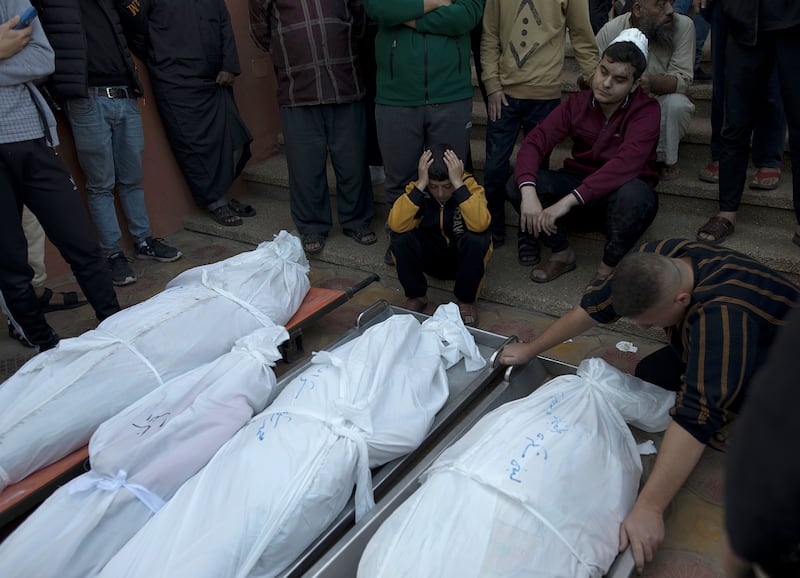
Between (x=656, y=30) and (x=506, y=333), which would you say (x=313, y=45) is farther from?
(x=506, y=333)

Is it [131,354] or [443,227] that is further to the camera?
[443,227]

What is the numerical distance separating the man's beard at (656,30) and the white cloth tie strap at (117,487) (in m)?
3.02

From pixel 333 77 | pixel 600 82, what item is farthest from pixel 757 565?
pixel 333 77

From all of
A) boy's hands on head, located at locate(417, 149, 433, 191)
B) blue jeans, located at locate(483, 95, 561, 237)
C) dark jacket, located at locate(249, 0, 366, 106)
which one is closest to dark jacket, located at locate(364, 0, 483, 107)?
blue jeans, located at locate(483, 95, 561, 237)

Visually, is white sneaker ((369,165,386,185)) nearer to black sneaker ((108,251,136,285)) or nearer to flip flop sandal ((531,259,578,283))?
flip flop sandal ((531,259,578,283))

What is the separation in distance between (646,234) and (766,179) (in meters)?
0.63

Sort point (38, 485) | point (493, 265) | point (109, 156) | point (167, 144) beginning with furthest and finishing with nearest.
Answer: point (167, 144) → point (109, 156) → point (493, 265) → point (38, 485)

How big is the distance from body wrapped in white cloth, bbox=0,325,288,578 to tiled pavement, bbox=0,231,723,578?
68 centimetres

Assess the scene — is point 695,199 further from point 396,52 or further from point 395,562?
point 395,562

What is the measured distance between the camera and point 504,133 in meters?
3.16

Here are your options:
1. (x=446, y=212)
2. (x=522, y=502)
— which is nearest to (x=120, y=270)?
(x=446, y=212)

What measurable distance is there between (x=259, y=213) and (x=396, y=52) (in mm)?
1798

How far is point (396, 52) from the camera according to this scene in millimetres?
3008

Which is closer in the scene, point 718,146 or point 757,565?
point 757,565
